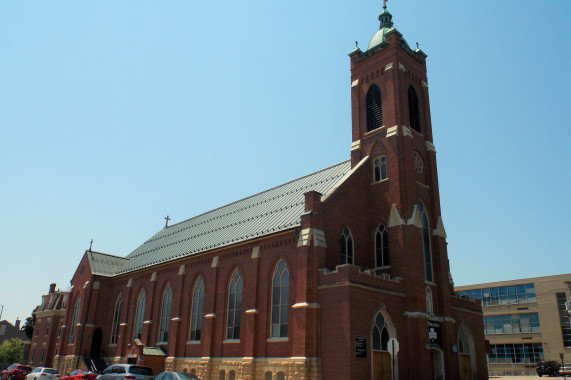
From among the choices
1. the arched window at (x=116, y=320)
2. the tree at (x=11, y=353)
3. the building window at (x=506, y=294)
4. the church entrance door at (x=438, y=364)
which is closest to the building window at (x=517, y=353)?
the building window at (x=506, y=294)

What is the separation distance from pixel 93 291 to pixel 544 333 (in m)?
53.6

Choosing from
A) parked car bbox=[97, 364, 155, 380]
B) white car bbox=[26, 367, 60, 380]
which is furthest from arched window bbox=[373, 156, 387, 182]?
white car bbox=[26, 367, 60, 380]

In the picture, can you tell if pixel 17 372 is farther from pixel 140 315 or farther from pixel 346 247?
pixel 346 247

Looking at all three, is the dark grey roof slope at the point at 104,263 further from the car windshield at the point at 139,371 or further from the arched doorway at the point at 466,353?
the arched doorway at the point at 466,353

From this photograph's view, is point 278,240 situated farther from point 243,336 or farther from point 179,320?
point 179,320

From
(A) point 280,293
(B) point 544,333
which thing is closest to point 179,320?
(A) point 280,293

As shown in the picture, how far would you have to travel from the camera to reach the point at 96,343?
43.6 metres

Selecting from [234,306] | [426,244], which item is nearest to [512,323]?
[426,244]

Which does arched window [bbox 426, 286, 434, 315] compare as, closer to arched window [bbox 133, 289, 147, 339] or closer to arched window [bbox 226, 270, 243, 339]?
arched window [bbox 226, 270, 243, 339]

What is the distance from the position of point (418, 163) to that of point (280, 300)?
13.1 meters

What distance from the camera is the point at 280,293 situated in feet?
88.1

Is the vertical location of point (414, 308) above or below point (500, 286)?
below

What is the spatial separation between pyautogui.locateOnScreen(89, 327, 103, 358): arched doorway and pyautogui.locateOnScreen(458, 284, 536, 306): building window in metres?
45.4

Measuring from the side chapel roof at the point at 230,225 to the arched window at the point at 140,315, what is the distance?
2703 mm
